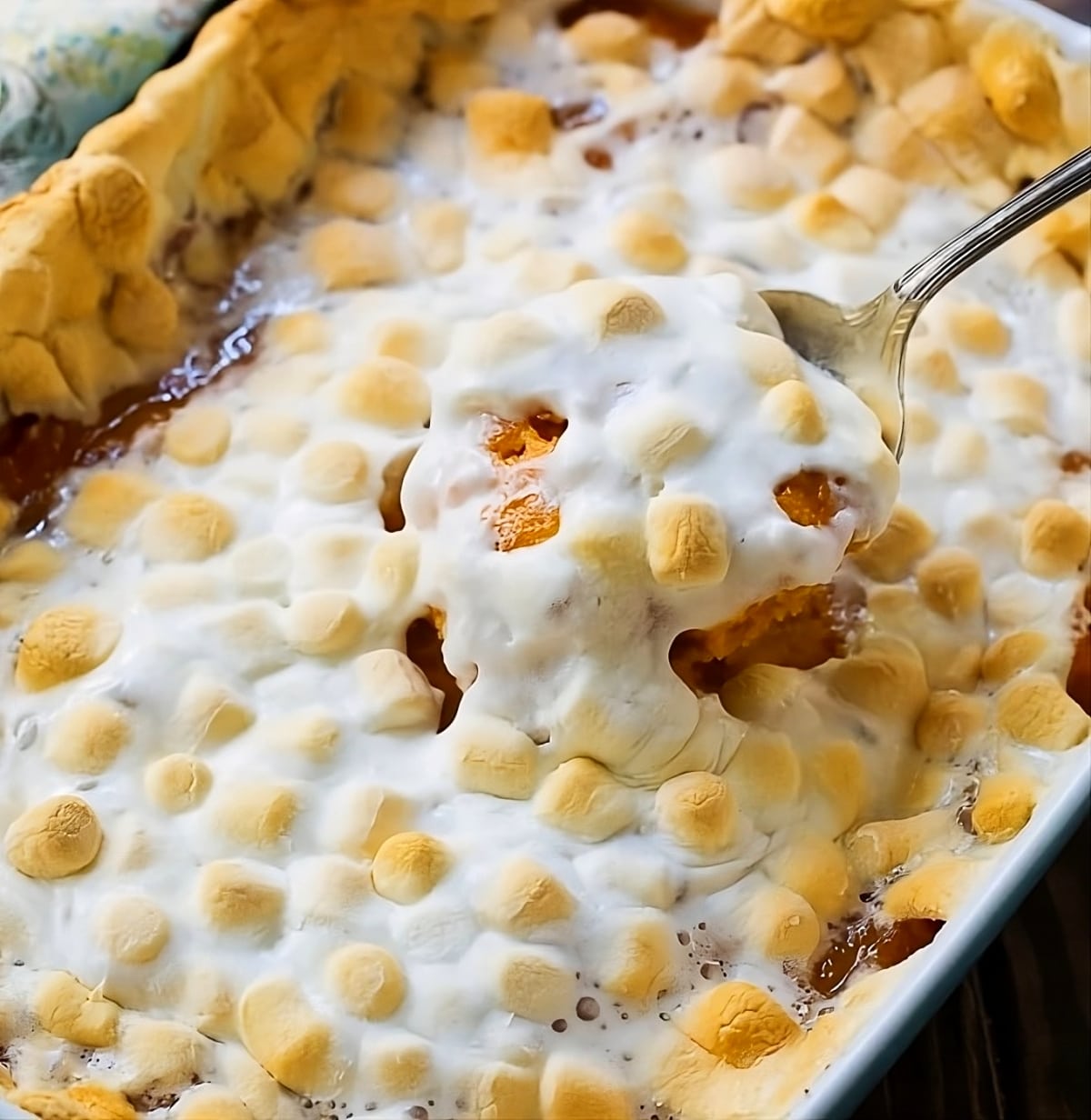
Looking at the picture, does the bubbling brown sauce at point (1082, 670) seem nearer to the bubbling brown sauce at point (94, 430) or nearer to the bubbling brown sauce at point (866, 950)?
the bubbling brown sauce at point (866, 950)

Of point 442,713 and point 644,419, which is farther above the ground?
point 644,419

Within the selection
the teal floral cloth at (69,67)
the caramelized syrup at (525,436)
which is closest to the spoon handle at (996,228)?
the caramelized syrup at (525,436)

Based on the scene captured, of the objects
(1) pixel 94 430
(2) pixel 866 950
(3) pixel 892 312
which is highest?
(3) pixel 892 312

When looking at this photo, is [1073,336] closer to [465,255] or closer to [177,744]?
[465,255]

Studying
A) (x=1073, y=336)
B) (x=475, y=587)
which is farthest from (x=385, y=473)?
(x=1073, y=336)

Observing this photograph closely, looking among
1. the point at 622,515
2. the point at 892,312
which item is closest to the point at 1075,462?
the point at 892,312

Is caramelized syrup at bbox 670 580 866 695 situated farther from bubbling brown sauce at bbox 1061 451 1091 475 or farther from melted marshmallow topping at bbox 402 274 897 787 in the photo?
bubbling brown sauce at bbox 1061 451 1091 475

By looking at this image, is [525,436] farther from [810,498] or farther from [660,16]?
[660,16]
